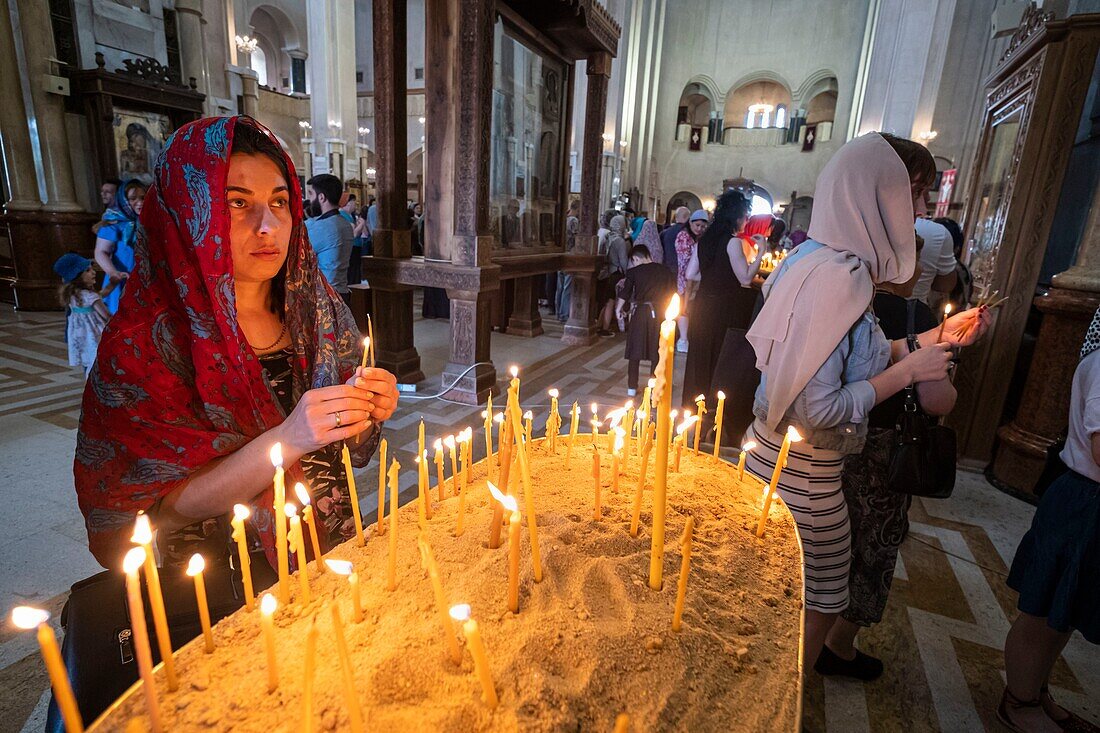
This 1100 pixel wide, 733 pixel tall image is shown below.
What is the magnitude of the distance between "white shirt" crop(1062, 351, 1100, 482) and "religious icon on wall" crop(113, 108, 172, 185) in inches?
459

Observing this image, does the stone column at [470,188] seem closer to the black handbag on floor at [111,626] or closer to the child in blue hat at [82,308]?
the child in blue hat at [82,308]

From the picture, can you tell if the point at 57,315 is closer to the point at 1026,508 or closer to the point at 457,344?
the point at 457,344

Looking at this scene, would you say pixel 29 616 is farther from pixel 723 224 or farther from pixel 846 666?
pixel 723 224

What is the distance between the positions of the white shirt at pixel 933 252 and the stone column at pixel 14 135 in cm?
1175

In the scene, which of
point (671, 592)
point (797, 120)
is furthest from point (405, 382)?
point (797, 120)

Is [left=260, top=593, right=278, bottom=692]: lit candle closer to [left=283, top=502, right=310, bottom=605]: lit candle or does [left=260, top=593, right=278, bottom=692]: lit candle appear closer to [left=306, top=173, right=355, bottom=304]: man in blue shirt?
[left=283, top=502, right=310, bottom=605]: lit candle

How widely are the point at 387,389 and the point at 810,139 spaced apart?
97.0 feet

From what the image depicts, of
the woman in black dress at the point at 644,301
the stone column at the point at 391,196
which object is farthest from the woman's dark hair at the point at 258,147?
the woman in black dress at the point at 644,301

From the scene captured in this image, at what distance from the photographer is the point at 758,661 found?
91cm

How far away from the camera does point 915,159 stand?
177 centimetres

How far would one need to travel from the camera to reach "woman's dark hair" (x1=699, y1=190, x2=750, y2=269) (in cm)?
438

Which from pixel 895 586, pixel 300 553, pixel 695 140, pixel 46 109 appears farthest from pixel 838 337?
pixel 695 140

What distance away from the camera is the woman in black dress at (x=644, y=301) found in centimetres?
551

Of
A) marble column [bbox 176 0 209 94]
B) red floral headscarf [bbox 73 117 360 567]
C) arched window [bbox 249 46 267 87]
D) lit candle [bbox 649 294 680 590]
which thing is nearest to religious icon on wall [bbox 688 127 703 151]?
arched window [bbox 249 46 267 87]
